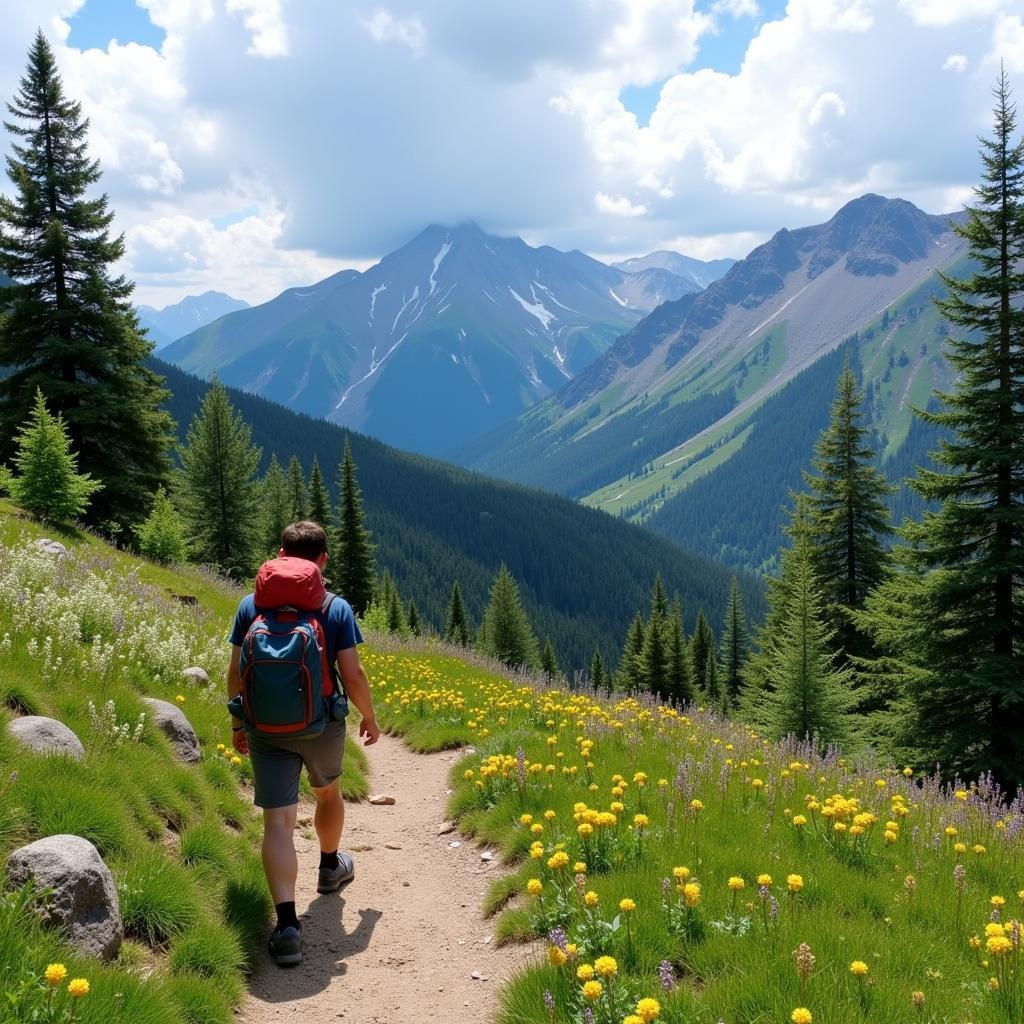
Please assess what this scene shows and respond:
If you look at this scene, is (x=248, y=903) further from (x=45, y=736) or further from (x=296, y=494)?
(x=296, y=494)

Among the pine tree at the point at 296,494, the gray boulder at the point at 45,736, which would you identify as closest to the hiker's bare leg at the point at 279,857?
the gray boulder at the point at 45,736

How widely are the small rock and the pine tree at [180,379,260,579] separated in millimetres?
26640

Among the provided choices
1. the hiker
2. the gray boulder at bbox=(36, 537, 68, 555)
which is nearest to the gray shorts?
the hiker

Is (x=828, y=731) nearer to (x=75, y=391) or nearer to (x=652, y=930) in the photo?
(x=652, y=930)

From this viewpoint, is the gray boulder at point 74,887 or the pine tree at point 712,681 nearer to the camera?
the gray boulder at point 74,887

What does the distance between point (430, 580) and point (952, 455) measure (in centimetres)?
15238

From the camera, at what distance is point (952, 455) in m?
15.6

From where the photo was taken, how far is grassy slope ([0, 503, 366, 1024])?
3422 millimetres

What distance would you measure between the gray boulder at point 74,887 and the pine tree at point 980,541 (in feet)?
51.9

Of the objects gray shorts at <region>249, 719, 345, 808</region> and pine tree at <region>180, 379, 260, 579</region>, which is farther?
pine tree at <region>180, 379, 260, 579</region>

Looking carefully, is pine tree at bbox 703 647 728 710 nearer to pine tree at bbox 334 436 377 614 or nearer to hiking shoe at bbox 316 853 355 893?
pine tree at bbox 334 436 377 614

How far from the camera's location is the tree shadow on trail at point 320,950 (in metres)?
4.38

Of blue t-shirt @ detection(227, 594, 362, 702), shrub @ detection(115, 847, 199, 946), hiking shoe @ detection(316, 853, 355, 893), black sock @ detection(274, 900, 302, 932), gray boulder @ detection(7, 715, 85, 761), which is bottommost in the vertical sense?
hiking shoe @ detection(316, 853, 355, 893)

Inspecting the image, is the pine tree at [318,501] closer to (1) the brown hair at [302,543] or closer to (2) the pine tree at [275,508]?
(2) the pine tree at [275,508]
